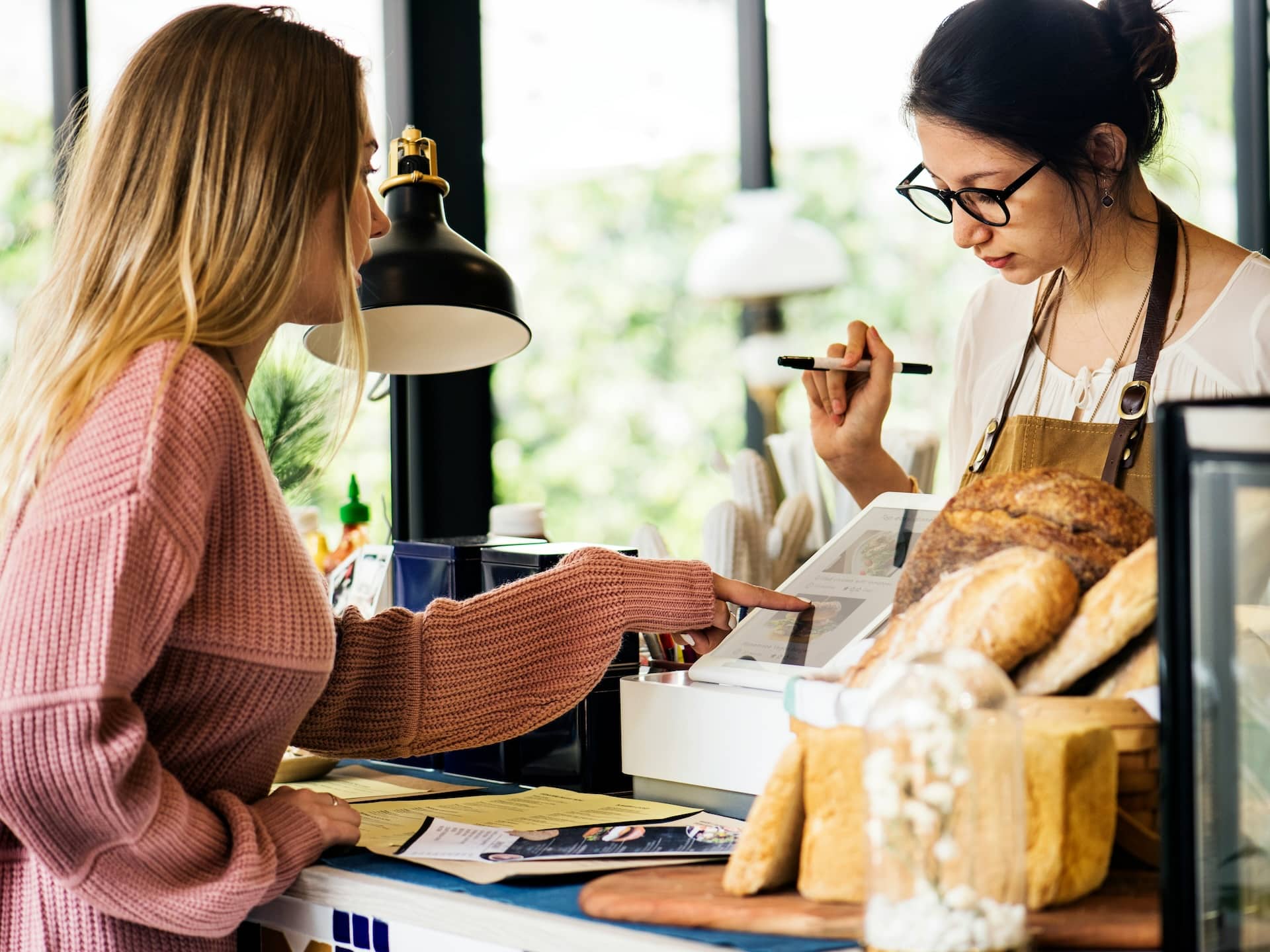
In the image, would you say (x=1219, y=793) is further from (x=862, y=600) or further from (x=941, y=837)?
(x=862, y=600)

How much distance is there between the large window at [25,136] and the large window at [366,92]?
3.3 inches

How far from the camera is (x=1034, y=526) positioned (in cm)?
93

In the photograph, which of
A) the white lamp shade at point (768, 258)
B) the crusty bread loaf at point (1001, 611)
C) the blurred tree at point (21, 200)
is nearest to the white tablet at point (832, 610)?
the crusty bread loaf at point (1001, 611)

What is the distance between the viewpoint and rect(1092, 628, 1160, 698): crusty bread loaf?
33.4 inches

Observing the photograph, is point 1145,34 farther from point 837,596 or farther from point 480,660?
point 480,660

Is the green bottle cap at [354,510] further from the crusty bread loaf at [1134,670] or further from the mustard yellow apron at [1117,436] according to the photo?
the crusty bread loaf at [1134,670]

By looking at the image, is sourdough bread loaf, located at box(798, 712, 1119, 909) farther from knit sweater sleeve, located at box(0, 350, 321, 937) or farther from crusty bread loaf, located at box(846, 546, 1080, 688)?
knit sweater sleeve, located at box(0, 350, 321, 937)

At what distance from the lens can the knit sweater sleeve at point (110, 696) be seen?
34.8 inches

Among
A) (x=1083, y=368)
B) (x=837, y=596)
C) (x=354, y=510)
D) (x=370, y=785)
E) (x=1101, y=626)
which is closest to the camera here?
(x=1101, y=626)

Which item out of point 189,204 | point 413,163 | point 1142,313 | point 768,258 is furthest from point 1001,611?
point 768,258

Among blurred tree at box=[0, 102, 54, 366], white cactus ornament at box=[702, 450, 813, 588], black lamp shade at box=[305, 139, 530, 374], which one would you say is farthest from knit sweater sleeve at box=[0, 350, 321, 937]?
blurred tree at box=[0, 102, 54, 366]

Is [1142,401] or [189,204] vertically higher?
[189,204]

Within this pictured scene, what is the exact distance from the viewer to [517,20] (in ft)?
15.6

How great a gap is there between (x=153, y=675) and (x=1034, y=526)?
653 mm
